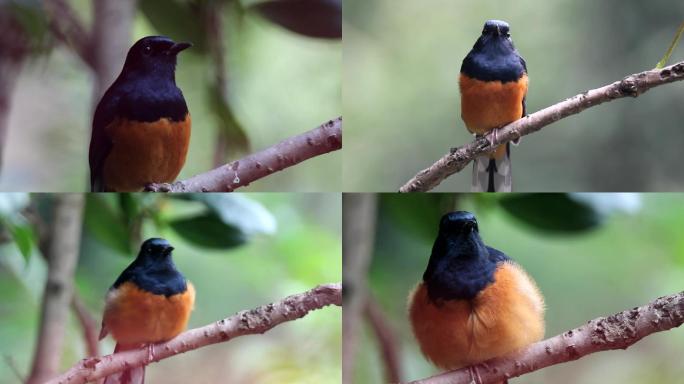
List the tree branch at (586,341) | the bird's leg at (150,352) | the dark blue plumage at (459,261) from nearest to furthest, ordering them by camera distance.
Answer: the tree branch at (586,341) → the dark blue plumage at (459,261) → the bird's leg at (150,352)

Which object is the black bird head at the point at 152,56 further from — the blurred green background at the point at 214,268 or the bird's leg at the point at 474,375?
the bird's leg at the point at 474,375

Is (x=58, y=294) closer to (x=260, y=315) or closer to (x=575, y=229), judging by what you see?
(x=260, y=315)

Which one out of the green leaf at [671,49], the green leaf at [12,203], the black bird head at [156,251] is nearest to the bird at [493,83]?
the green leaf at [671,49]

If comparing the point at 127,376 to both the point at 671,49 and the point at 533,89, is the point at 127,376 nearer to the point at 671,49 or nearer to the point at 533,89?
the point at 533,89

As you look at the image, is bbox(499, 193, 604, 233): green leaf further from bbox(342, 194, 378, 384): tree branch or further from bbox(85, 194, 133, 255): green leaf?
bbox(85, 194, 133, 255): green leaf

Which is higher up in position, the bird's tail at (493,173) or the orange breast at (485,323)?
the bird's tail at (493,173)

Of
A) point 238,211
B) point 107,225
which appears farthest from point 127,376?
point 238,211

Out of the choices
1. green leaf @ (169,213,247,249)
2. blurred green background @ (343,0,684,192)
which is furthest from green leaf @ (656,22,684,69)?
green leaf @ (169,213,247,249)
